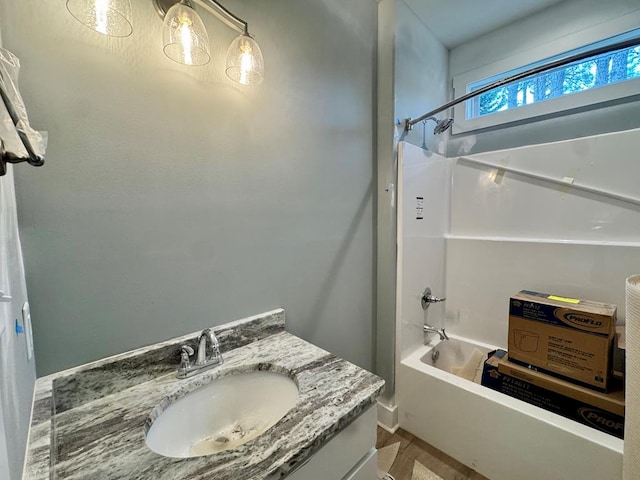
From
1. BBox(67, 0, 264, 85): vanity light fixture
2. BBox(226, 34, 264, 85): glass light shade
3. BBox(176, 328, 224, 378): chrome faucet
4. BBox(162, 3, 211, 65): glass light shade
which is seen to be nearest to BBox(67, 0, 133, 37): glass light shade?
BBox(67, 0, 264, 85): vanity light fixture

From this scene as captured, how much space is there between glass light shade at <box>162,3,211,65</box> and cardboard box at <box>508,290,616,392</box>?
1.83 metres

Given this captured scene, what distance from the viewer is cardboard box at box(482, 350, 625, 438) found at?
112cm

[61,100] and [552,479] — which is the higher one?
[61,100]

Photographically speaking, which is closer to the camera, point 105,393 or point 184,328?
point 105,393

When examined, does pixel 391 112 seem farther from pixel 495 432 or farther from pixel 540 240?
pixel 495 432

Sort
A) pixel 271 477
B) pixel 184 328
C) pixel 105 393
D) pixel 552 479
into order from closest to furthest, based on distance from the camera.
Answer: pixel 271 477, pixel 105 393, pixel 184 328, pixel 552 479

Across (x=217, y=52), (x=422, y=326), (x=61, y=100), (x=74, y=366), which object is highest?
(x=217, y=52)

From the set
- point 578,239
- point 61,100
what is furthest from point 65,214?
point 578,239

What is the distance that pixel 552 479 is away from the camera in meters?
1.13

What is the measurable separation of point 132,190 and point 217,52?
581mm

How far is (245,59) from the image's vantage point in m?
0.91

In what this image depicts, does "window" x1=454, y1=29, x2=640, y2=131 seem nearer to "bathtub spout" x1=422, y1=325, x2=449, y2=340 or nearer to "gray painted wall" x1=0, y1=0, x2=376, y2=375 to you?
"gray painted wall" x1=0, y1=0, x2=376, y2=375

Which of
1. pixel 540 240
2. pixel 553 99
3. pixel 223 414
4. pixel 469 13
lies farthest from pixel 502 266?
pixel 223 414

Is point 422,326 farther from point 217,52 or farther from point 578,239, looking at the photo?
point 217,52
